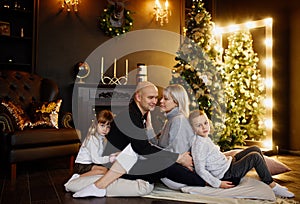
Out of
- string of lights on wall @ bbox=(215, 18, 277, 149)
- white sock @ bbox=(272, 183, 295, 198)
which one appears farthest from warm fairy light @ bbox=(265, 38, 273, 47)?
white sock @ bbox=(272, 183, 295, 198)

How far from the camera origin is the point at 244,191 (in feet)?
7.89

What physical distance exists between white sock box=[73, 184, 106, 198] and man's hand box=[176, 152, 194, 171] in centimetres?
66

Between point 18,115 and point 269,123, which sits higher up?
point 18,115

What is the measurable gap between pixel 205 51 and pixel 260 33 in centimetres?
155

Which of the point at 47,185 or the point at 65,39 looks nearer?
the point at 47,185

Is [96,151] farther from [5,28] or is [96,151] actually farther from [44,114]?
[5,28]

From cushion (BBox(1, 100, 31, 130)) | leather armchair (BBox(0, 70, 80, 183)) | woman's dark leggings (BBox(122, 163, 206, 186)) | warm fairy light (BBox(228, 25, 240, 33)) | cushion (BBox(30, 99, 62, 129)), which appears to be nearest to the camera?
woman's dark leggings (BBox(122, 163, 206, 186))

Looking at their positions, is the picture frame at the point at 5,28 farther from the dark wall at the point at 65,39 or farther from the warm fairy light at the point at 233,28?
the warm fairy light at the point at 233,28

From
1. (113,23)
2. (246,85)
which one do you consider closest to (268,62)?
(246,85)

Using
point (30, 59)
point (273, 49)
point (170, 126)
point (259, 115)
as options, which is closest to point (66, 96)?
point (30, 59)

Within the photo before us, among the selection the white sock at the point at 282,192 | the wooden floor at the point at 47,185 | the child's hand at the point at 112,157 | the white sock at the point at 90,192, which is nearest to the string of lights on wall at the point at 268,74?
the wooden floor at the point at 47,185

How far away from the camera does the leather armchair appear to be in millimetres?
3039

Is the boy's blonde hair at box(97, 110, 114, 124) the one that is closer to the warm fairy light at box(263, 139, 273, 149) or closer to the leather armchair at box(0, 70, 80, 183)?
the leather armchair at box(0, 70, 80, 183)

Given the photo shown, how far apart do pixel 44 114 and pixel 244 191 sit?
2.34 meters
